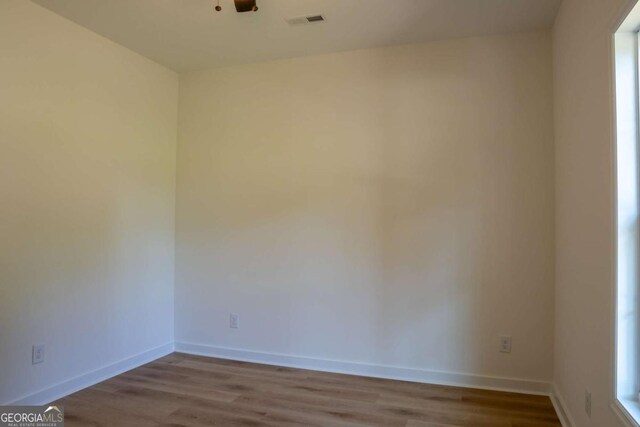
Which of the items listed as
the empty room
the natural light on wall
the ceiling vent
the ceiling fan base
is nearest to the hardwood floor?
the empty room

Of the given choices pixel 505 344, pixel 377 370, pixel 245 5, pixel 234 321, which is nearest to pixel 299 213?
pixel 234 321

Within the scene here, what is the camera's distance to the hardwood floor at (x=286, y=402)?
8.21 ft

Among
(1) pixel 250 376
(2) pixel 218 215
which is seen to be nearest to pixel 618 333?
(1) pixel 250 376

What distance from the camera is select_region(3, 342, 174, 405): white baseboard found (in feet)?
8.72

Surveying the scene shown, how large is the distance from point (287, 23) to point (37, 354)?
9.45 ft

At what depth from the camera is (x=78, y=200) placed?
2967 millimetres

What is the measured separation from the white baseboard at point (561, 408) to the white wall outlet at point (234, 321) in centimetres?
254

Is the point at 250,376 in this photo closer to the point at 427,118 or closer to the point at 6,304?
the point at 6,304

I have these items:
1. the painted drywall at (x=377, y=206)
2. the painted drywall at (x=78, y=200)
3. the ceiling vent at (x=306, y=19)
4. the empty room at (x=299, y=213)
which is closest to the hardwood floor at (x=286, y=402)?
the empty room at (x=299, y=213)

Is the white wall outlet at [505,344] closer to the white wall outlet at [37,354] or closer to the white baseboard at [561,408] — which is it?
the white baseboard at [561,408]

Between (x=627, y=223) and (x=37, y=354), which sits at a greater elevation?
(x=627, y=223)

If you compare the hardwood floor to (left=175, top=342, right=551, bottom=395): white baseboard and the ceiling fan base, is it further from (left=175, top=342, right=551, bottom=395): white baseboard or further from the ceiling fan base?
the ceiling fan base

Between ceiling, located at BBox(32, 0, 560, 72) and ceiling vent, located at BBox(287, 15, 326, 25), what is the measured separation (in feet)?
0.13

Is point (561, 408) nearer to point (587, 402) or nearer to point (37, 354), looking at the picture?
point (587, 402)
